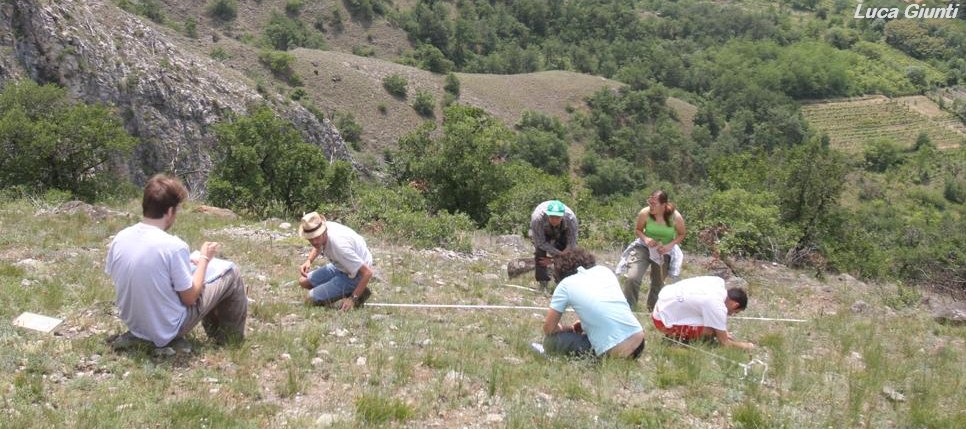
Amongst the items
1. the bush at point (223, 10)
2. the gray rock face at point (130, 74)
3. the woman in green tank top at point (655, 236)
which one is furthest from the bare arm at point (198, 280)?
the bush at point (223, 10)

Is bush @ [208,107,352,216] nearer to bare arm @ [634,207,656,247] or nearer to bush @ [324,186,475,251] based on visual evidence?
bush @ [324,186,475,251]

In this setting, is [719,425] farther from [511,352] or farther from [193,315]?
[193,315]

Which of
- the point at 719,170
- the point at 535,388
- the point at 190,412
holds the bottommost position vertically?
the point at 719,170

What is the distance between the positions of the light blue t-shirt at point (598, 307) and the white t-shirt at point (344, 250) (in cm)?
215

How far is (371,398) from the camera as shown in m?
4.91

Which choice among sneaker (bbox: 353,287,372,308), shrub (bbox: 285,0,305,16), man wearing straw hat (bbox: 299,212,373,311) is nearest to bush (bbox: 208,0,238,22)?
shrub (bbox: 285,0,305,16)

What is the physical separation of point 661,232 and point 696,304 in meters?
2.06

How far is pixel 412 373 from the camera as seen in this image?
570 cm

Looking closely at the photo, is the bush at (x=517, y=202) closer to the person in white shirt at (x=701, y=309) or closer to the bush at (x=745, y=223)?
the bush at (x=745, y=223)

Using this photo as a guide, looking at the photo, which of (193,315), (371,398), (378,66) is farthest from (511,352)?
(378,66)

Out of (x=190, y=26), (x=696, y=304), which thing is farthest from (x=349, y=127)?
(x=696, y=304)

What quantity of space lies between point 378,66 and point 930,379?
79.1 meters

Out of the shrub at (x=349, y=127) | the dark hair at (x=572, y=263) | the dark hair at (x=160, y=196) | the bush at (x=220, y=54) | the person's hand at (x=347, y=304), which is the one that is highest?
the dark hair at (x=160, y=196)

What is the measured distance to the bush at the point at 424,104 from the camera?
7581 centimetres
